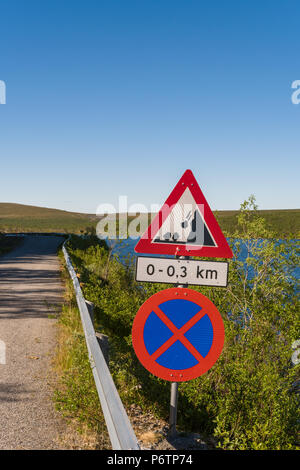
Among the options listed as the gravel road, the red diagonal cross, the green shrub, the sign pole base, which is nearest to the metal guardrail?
the red diagonal cross

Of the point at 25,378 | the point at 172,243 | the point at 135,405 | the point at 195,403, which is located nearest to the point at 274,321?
the point at 195,403

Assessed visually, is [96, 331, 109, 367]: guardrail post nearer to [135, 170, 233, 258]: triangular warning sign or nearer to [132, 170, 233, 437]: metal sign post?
[132, 170, 233, 437]: metal sign post

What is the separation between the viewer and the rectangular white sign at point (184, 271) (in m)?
3.28

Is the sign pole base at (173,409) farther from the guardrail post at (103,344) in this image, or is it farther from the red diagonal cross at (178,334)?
the guardrail post at (103,344)

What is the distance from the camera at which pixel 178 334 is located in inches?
128

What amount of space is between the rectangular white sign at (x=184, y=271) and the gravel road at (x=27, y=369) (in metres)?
1.59

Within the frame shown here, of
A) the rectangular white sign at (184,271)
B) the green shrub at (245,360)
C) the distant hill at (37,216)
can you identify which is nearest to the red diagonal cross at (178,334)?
the rectangular white sign at (184,271)

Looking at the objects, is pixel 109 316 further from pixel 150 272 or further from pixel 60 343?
pixel 150 272

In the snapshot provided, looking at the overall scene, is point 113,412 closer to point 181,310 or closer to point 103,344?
point 181,310

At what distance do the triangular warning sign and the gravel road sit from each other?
5.91 feet

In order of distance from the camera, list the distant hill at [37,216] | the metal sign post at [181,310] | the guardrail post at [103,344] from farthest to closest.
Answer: the distant hill at [37,216]
the guardrail post at [103,344]
the metal sign post at [181,310]

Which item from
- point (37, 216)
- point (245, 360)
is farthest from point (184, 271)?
point (37, 216)

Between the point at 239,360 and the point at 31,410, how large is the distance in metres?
2.37

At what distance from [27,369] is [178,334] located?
8.79ft
